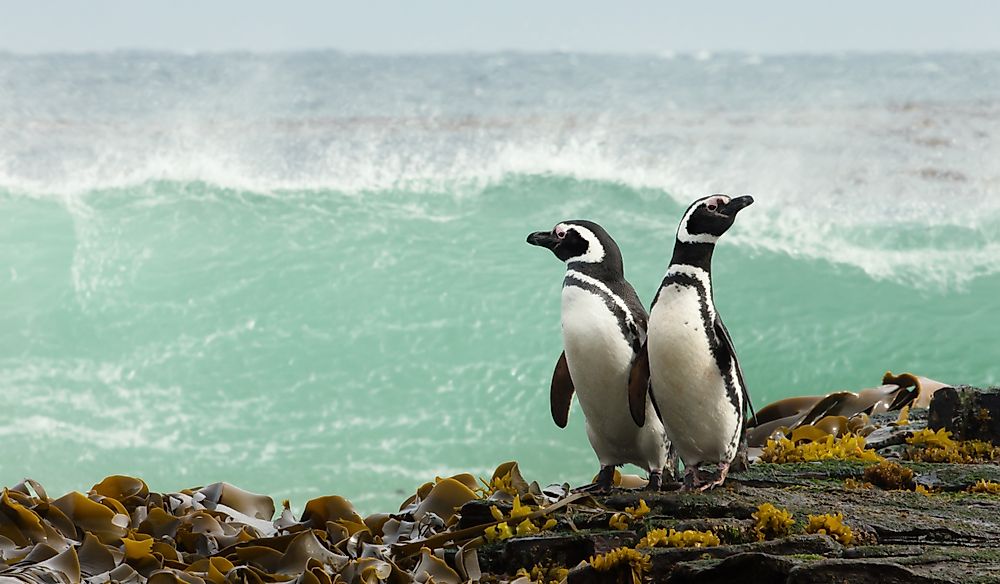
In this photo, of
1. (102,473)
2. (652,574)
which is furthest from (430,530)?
(102,473)

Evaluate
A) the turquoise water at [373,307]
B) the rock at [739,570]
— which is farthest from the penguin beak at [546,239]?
the turquoise water at [373,307]

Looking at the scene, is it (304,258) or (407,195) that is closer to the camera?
(304,258)

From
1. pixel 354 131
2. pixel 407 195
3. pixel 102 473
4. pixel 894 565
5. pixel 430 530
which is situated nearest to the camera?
pixel 894 565

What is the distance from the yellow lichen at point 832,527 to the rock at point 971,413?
0.95 m

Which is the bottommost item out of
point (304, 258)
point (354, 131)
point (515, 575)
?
point (515, 575)

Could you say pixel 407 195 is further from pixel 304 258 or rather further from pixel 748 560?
pixel 748 560

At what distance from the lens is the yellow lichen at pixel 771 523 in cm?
225

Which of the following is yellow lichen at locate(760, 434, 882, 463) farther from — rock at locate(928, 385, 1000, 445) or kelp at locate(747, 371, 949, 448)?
kelp at locate(747, 371, 949, 448)

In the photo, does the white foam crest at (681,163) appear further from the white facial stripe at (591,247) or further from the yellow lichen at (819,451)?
the white facial stripe at (591,247)

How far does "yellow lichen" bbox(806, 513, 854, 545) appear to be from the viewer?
222cm

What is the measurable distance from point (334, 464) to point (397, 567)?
158 inches

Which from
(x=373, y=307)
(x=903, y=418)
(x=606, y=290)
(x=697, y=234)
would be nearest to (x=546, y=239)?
(x=606, y=290)

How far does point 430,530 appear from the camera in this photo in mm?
2766

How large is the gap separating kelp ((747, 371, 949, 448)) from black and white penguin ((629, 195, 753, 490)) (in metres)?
1.13
